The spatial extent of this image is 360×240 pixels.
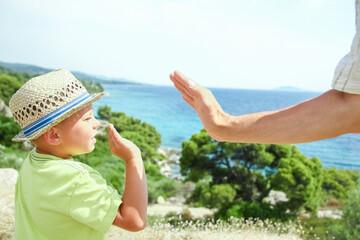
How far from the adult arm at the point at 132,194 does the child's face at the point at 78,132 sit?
0.10 metres

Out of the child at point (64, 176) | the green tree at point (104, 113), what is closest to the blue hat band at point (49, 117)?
the child at point (64, 176)

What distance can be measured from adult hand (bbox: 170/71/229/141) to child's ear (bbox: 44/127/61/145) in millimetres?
486

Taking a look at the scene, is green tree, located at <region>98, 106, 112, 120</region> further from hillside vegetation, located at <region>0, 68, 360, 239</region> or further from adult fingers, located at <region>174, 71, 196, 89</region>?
adult fingers, located at <region>174, 71, 196, 89</region>

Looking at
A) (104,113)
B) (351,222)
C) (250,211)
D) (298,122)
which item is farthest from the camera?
(104,113)

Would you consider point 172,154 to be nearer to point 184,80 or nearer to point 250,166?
point 250,166

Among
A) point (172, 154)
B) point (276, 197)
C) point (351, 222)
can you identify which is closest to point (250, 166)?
point (276, 197)

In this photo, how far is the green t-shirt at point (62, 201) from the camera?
1.17 m

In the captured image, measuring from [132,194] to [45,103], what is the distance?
1.45ft

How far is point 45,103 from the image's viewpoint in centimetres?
124

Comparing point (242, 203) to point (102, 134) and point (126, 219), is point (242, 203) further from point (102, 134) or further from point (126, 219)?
point (102, 134)

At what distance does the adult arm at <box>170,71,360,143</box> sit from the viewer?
3.34 feet

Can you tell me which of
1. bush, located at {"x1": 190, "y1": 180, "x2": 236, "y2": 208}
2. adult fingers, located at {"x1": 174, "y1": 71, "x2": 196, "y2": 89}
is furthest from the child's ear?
bush, located at {"x1": 190, "y1": 180, "x2": 236, "y2": 208}

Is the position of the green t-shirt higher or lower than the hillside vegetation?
higher

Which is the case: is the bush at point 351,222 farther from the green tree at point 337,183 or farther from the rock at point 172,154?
the rock at point 172,154
